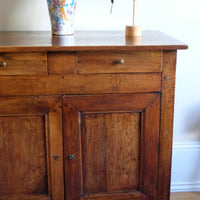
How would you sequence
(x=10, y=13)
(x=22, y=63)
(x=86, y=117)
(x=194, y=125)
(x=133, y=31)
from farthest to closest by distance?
(x=194, y=125)
(x=10, y=13)
(x=133, y=31)
(x=86, y=117)
(x=22, y=63)

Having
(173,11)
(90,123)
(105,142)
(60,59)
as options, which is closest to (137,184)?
(105,142)

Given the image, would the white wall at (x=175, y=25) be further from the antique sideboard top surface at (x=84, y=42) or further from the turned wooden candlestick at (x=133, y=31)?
the turned wooden candlestick at (x=133, y=31)

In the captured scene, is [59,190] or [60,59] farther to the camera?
[59,190]

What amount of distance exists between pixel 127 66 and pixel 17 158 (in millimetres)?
643

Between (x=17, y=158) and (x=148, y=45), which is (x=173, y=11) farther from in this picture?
(x=17, y=158)

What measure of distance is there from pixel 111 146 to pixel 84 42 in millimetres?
485

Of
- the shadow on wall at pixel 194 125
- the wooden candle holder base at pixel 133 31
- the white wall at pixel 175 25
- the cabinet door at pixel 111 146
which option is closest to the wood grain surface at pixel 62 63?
the cabinet door at pixel 111 146

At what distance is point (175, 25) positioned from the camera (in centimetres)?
202

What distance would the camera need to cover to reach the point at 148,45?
4.80ft

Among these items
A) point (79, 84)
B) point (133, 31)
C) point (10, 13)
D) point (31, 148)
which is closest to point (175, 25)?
point (133, 31)

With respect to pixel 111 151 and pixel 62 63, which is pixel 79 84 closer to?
pixel 62 63

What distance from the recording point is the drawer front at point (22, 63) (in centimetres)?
146

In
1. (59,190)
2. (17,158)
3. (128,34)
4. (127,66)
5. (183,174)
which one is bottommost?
(183,174)

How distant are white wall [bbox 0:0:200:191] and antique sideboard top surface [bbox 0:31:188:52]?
0.19m
